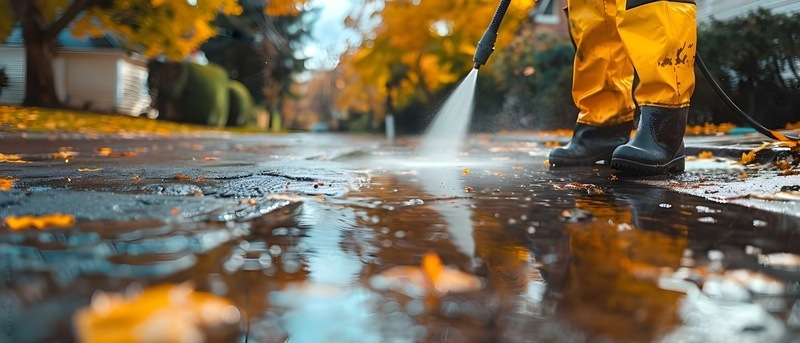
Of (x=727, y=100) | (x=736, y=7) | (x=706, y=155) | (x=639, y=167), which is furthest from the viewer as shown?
(x=736, y=7)

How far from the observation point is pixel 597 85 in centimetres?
377

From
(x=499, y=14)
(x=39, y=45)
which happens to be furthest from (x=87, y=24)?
(x=499, y=14)

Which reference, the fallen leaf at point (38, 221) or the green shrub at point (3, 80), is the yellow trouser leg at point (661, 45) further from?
the green shrub at point (3, 80)

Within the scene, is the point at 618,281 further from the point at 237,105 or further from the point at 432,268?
the point at 237,105

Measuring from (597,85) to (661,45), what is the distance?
2.66 ft

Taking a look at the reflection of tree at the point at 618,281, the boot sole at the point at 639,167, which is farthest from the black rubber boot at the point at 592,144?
the reflection of tree at the point at 618,281

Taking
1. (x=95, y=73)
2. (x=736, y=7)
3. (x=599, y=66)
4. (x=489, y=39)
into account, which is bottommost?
(x=599, y=66)

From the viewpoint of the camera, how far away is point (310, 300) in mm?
1031

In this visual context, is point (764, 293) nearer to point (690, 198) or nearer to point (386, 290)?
point (386, 290)

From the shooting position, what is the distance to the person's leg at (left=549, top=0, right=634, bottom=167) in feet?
11.9

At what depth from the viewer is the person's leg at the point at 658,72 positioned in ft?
9.73

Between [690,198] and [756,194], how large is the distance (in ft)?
0.82

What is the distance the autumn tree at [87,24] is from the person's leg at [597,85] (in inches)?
511

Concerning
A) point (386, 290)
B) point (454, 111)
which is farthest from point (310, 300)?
point (454, 111)
